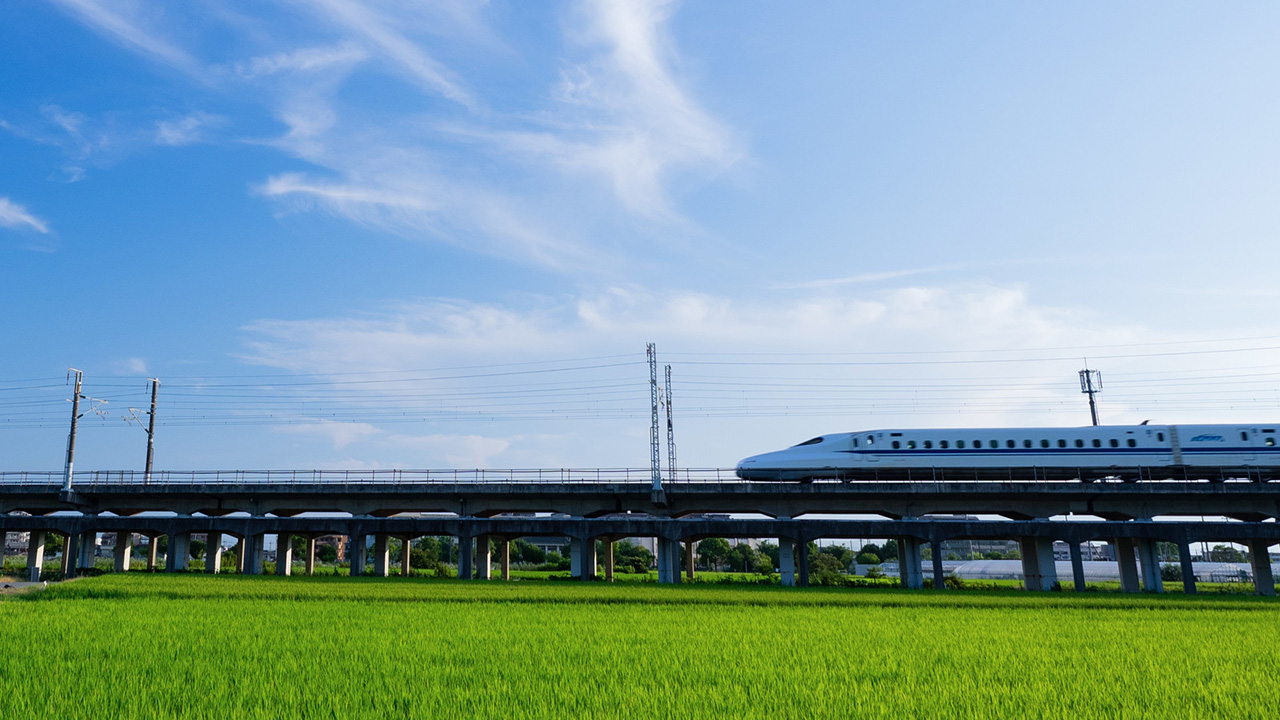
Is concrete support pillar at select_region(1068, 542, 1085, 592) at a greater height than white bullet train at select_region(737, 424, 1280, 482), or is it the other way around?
white bullet train at select_region(737, 424, 1280, 482)

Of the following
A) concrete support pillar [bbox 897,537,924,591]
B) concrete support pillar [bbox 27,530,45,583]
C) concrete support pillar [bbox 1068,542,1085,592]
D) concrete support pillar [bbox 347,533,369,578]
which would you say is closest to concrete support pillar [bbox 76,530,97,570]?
concrete support pillar [bbox 27,530,45,583]

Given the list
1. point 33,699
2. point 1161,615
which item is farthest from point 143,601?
point 1161,615

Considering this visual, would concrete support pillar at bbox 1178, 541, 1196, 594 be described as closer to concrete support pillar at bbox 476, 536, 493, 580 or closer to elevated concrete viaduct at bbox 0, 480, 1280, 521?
elevated concrete viaduct at bbox 0, 480, 1280, 521

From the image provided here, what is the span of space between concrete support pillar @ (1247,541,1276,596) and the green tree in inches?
3992

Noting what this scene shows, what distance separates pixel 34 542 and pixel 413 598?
43.4m

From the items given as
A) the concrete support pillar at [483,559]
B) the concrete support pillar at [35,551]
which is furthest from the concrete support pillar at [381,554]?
the concrete support pillar at [35,551]

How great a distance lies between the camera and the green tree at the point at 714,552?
148375mm

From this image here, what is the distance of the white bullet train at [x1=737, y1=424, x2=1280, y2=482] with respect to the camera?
174 ft

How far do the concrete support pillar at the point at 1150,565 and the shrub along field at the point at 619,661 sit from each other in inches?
881

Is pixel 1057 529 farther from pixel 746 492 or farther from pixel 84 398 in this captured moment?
pixel 84 398

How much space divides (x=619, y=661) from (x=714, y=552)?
5404 inches

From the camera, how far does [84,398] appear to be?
210 feet

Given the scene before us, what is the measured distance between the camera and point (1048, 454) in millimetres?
53781

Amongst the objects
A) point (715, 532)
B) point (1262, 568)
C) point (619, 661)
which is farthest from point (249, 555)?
point (1262, 568)
